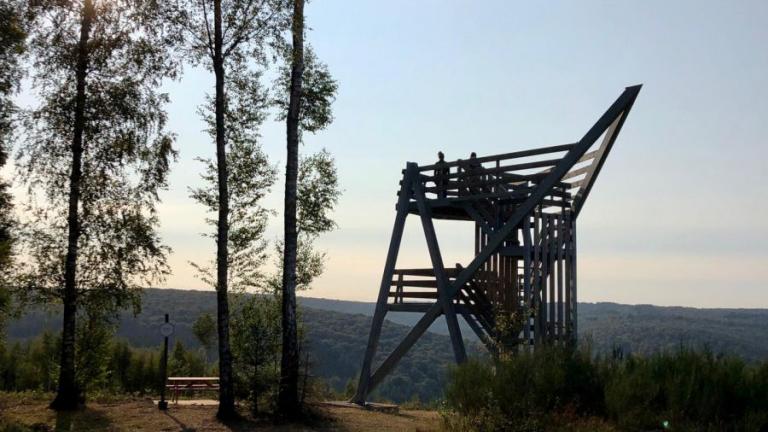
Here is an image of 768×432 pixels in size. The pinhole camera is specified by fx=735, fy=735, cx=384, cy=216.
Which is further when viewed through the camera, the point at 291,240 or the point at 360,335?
the point at 360,335

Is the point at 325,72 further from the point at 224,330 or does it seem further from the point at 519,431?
the point at 519,431

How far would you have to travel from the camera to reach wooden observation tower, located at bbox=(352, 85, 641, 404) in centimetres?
1683

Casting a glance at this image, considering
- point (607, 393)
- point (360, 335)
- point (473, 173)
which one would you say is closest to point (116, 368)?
point (473, 173)

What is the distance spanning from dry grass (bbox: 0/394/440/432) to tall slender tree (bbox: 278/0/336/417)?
3.22ft

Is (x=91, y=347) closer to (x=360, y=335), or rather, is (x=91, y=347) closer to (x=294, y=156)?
(x=294, y=156)

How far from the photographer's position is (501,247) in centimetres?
1827

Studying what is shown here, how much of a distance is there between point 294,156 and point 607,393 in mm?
8716

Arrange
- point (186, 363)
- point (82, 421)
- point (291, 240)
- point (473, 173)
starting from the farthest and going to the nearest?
point (186, 363) < point (473, 173) < point (291, 240) < point (82, 421)

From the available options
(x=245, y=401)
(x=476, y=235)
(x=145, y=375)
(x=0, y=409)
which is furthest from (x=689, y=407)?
(x=145, y=375)

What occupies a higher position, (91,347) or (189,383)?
(91,347)

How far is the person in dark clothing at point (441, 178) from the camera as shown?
62.0ft

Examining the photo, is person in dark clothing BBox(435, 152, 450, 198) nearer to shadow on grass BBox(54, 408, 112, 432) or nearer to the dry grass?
the dry grass

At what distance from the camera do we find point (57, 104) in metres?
17.0

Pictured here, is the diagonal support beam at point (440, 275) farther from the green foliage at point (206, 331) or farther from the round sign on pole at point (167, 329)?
the green foliage at point (206, 331)
